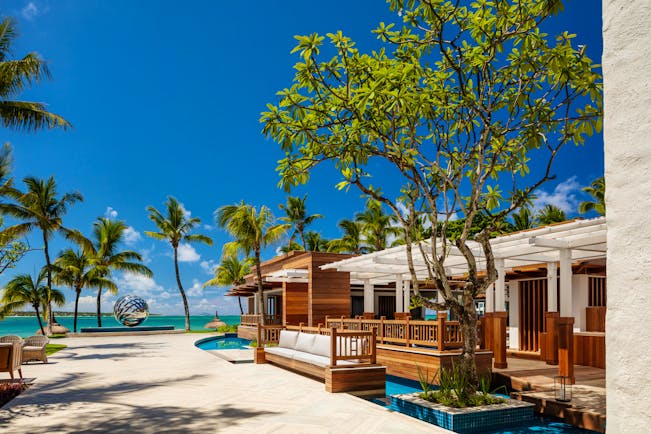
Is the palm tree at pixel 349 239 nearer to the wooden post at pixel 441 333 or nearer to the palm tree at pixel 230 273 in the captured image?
the palm tree at pixel 230 273

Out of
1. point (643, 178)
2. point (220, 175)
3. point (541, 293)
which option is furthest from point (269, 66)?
point (643, 178)

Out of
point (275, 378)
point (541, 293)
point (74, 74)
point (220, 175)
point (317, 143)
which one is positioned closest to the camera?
point (317, 143)

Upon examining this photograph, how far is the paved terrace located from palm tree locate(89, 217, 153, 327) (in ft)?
71.7

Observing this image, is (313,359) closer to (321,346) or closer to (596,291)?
(321,346)

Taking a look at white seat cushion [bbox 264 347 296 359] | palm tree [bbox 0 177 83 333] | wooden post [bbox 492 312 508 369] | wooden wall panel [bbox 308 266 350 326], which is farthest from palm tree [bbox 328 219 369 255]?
wooden post [bbox 492 312 508 369]

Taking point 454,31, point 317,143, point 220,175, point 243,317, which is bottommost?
point 243,317

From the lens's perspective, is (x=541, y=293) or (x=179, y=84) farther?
(x=179, y=84)

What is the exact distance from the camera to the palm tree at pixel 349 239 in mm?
43062

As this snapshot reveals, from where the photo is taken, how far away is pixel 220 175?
13575 cm

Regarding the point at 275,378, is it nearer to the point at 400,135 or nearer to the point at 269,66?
the point at 400,135

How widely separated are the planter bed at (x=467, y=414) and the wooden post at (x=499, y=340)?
418 cm

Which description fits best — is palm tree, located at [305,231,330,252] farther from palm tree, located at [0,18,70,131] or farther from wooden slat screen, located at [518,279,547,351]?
palm tree, located at [0,18,70,131]

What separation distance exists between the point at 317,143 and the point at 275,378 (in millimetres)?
5804

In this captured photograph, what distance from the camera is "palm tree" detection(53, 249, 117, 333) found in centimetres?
3381
